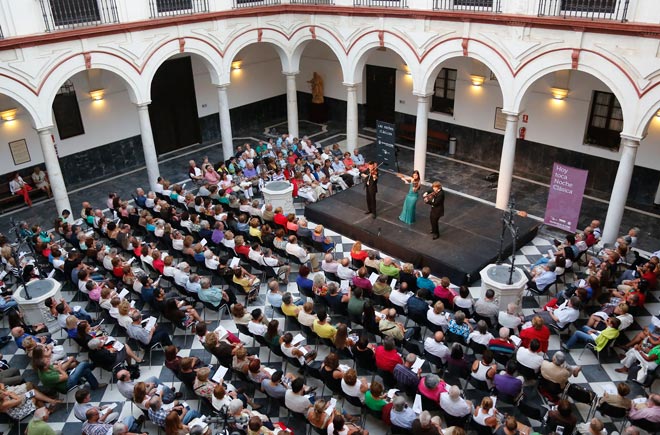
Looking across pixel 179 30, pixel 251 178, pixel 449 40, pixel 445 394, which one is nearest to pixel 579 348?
pixel 445 394

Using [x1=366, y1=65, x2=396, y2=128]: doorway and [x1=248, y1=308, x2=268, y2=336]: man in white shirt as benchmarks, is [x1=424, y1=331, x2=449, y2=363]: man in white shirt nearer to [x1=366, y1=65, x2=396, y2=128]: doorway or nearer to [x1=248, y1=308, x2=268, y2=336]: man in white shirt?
[x1=248, y1=308, x2=268, y2=336]: man in white shirt

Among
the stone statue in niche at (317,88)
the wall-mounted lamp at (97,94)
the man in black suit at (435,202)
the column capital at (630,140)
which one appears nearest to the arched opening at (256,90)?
the stone statue in niche at (317,88)

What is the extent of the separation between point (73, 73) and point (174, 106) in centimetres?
614

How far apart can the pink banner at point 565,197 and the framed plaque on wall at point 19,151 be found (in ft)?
49.4

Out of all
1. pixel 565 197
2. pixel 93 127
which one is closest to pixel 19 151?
pixel 93 127

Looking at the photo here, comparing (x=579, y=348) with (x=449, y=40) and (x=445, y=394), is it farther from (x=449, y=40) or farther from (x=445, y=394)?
(x=449, y=40)

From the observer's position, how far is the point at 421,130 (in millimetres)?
16078

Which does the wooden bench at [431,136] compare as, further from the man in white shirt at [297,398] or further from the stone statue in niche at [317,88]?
the man in white shirt at [297,398]

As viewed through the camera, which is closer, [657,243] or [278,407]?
[278,407]

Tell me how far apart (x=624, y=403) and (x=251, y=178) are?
1189 centimetres

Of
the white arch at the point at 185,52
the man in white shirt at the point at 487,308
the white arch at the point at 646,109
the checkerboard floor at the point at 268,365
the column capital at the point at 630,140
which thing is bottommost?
the checkerboard floor at the point at 268,365

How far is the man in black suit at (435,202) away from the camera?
40.5 feet

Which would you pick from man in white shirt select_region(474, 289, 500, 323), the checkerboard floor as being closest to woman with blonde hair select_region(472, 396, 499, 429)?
the checkerboard floor

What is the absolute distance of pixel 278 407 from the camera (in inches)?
349
